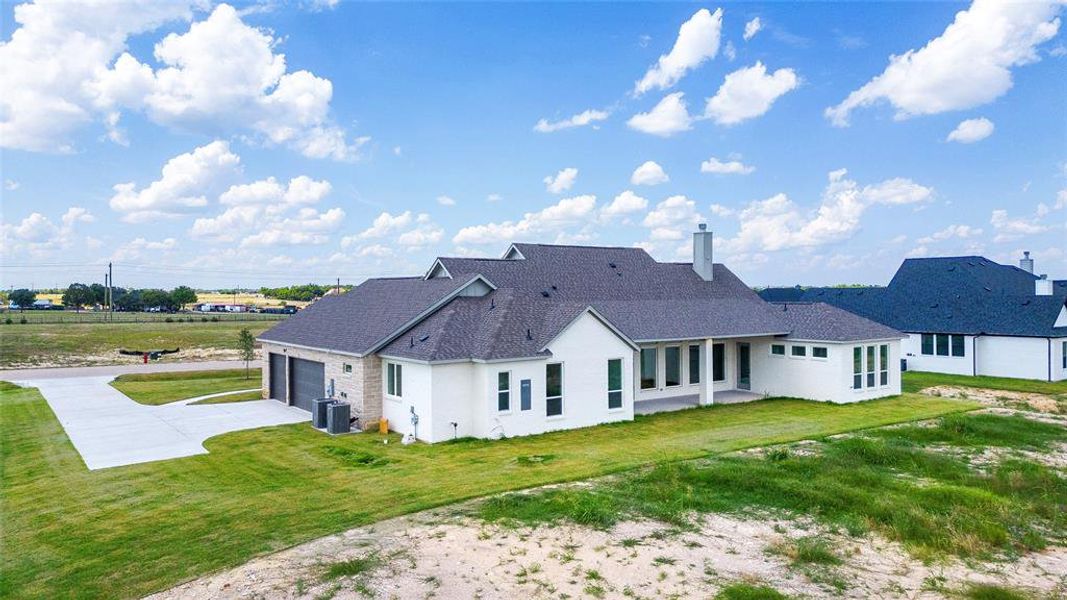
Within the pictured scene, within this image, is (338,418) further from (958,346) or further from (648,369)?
(958,346)

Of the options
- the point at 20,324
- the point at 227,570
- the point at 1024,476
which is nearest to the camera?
the point at 227,570

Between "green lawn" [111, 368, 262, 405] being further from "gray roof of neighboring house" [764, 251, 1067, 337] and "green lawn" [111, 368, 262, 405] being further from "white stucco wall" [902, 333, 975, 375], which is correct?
"gray roof of neighboring house" [764, 251, 1067, 337]

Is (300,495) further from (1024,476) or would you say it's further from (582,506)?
(1024,476)

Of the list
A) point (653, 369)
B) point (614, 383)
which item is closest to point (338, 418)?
point (614, 383)

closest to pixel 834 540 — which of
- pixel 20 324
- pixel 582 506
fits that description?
pixel 582 506

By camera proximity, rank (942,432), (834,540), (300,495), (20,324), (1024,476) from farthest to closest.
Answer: (20,324) → (942,432) → (1024,476) → (300,495) → (834,540)
